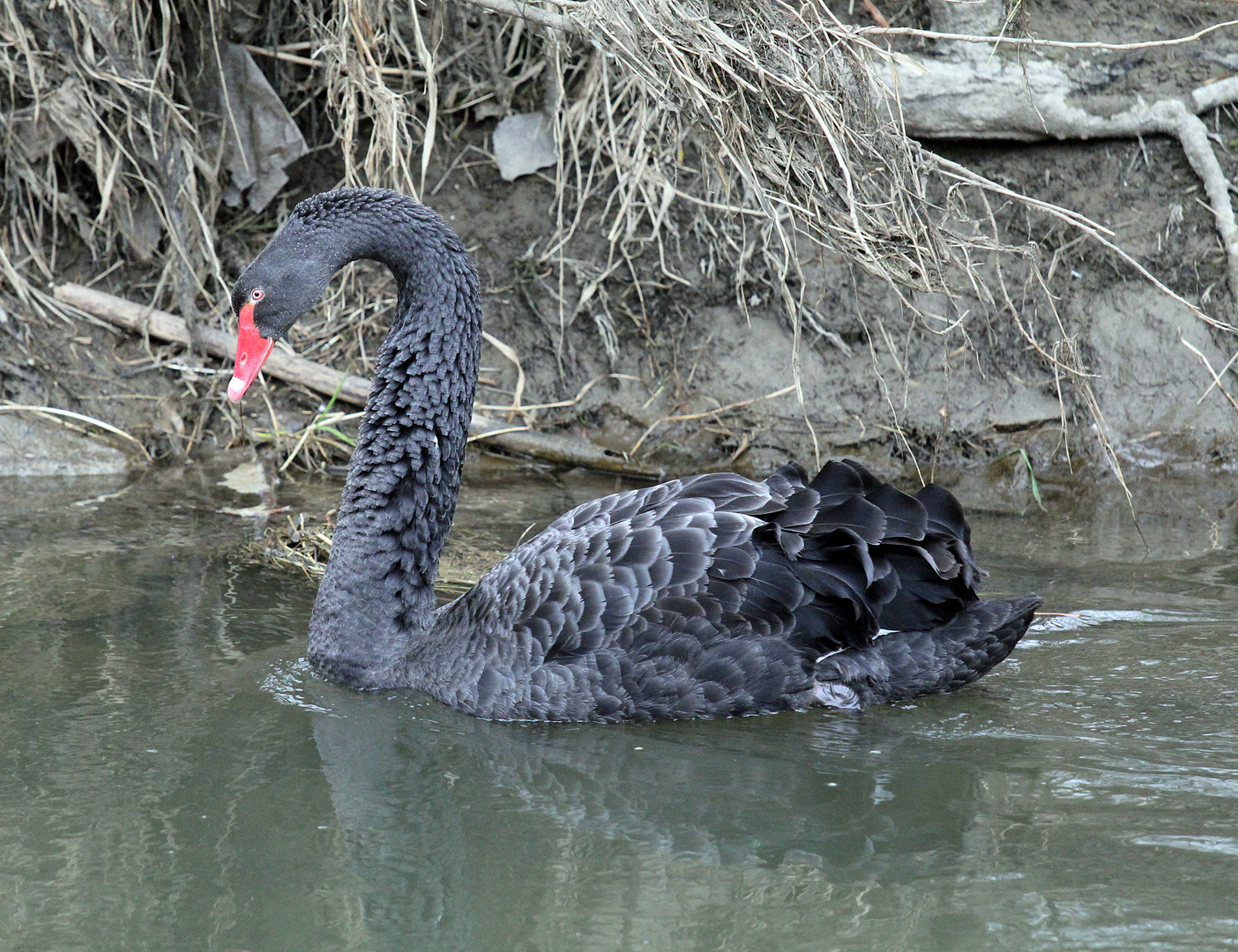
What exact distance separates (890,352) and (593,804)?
13.1ft

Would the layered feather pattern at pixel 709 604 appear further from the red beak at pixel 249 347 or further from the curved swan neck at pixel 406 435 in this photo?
the red beak at pixel 249 347

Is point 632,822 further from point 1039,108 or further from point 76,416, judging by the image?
point 1039,108

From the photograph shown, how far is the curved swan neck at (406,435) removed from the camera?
4.06 meters

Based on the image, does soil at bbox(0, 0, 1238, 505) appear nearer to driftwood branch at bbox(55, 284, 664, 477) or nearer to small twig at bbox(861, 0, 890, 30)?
driftwood branch at bbox(55, 284, 664, 477)

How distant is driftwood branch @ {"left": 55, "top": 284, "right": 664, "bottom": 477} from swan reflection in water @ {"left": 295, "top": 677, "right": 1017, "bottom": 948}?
2.42 meters

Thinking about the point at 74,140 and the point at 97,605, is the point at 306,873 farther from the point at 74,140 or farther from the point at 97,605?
the point at 74,140

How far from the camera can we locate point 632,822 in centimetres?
309

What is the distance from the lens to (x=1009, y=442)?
632cm

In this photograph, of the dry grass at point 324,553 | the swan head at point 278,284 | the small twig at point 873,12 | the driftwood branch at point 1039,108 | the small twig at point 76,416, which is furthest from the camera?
the driftwood branch at point 1039,108

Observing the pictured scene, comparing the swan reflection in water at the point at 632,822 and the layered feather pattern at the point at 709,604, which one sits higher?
the layered feather pattern at the point at 709,604

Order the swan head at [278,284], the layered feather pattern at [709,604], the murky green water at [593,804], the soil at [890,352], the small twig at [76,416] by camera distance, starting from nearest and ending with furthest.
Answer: the murky green water at [593,804] < the layered feather pattern at [709,604] < the swan head at [278,284] < the small twig at [76,416] < the soil at [890,352]

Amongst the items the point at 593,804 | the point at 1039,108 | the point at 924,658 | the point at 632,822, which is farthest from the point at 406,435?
the point at 1039,108

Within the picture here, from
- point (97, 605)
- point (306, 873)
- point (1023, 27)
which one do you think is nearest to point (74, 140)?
point (97, 605)

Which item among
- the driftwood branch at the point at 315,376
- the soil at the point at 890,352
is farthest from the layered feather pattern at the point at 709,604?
the soil at the point at 890,352
